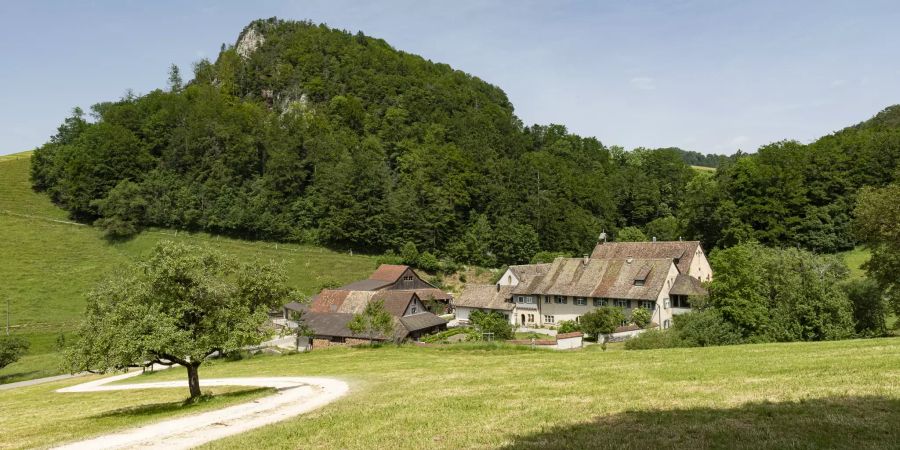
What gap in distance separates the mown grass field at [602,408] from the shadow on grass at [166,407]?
0.22 meters

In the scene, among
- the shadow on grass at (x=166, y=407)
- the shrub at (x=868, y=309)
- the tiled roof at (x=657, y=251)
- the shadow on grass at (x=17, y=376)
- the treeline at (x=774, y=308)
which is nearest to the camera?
the shadow on grass at (x=166, y=407)

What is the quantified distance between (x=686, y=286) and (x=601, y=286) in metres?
8.44

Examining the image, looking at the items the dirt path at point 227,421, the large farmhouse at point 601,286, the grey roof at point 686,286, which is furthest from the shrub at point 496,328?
the dirt path at point 227,421

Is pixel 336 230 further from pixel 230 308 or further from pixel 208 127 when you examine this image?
pixel 230 308

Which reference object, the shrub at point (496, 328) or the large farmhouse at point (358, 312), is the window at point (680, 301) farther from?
the large farmhouse at point (358, 312)

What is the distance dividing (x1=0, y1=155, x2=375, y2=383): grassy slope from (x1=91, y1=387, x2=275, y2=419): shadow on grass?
3581 cm

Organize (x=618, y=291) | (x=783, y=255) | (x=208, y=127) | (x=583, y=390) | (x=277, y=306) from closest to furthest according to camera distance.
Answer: (x=583, y=390) < (x=277, y=306) < (x=783, y=255) < (x=618, y=291) < (x=208, y=127)

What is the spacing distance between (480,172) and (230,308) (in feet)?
306

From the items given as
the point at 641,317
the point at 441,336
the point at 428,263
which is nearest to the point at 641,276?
the point at 641,317

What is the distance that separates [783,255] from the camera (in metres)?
36.6

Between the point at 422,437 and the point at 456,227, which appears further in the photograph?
the point at 456,227

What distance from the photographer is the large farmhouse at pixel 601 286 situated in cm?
5409

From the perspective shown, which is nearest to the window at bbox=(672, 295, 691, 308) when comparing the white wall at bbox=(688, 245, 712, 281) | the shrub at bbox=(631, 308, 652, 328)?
the shrub at bbox=(631, 308, 652, 328)

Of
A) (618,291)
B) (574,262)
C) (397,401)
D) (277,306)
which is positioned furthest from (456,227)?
(397,401)
